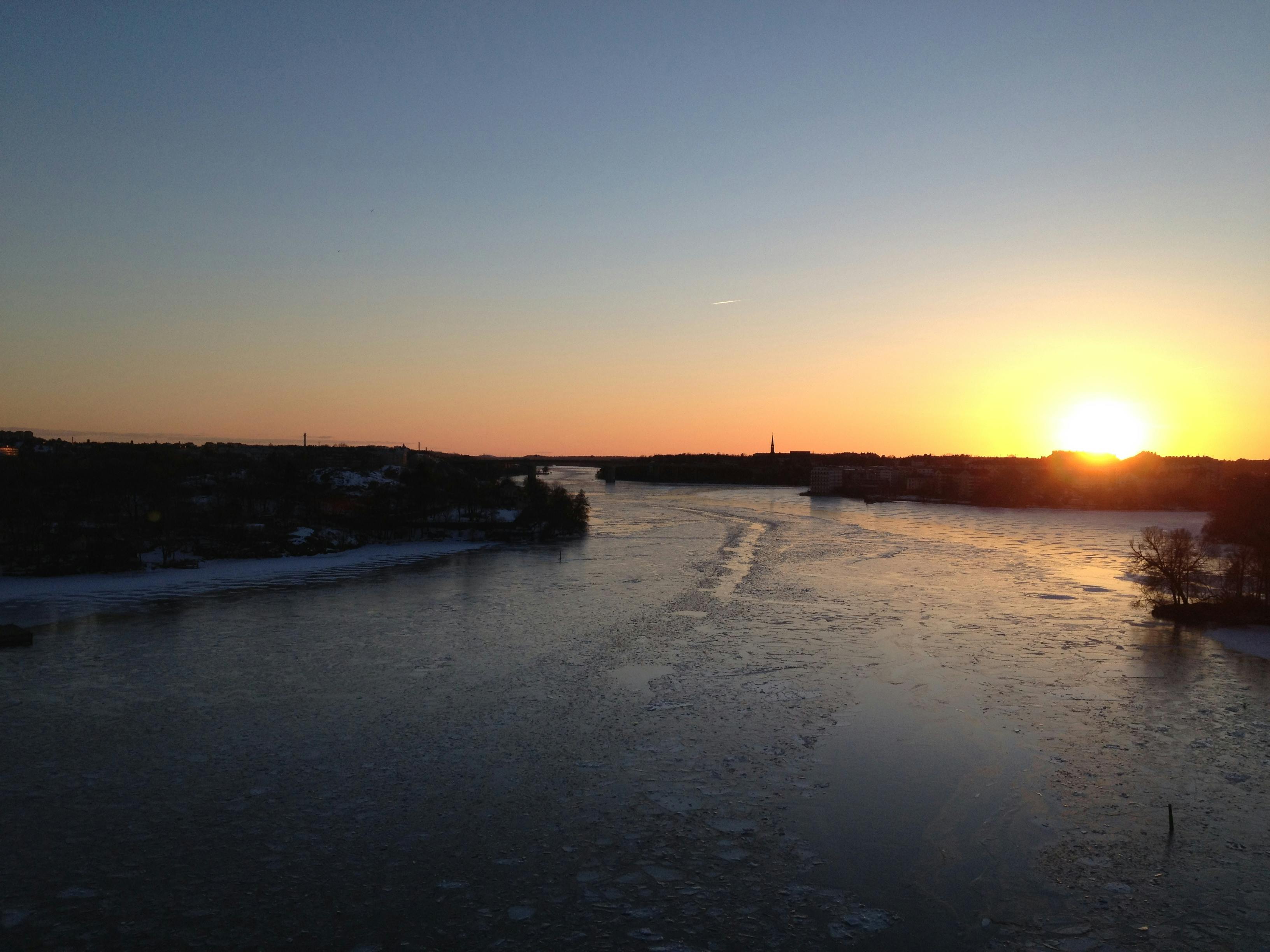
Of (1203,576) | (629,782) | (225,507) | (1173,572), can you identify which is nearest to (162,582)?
(225,507)

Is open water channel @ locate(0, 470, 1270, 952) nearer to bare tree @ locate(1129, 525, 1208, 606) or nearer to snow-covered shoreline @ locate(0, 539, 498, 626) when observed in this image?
snow-covered shoreline @ locate(0, 539, 498, 626)

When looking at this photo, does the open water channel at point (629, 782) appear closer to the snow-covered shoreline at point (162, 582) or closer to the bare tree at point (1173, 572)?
the snow-covered shoreline at point (162, 582)

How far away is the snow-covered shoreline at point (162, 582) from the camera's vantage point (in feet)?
69.9

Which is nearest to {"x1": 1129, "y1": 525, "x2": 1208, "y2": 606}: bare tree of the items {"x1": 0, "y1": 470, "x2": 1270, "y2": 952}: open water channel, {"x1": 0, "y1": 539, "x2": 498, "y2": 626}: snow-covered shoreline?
{"x1": 0, "y1": 470, "x2": 1270, "y2": 952}: open water channel

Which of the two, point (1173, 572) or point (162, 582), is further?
point (162, 582)

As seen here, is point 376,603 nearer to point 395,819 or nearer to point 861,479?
point 395,819

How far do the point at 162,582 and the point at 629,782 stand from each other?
22690 mm

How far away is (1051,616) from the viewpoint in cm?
2152

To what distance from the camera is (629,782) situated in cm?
970

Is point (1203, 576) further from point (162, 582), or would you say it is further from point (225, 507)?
point (225, 507)

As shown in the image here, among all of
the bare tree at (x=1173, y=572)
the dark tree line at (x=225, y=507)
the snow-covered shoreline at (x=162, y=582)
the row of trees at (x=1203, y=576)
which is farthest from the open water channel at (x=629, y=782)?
the dark tree line at (x=225, y=507)

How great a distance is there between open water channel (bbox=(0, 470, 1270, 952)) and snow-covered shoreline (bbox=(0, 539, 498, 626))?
1728mm

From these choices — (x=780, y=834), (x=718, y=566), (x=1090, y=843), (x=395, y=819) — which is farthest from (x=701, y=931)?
(x=718, y=566)

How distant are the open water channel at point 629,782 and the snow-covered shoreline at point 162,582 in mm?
1728
